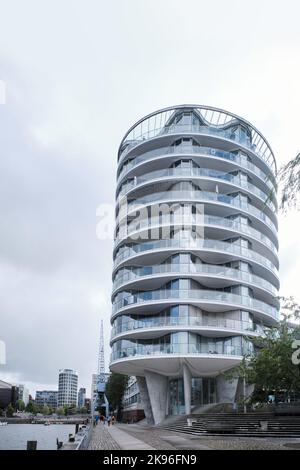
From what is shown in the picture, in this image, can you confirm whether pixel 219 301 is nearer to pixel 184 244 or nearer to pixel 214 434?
pixel 184 244

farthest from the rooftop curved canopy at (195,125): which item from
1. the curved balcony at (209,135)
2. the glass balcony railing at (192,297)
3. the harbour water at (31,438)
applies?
the harbour water at (31,438)

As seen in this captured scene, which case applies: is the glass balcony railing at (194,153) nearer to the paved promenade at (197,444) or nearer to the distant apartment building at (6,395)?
the paved promenade at (197,444)

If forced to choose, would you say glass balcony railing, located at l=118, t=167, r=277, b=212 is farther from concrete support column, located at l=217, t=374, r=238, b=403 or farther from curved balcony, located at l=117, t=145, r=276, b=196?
concrete support column, located at l=217, t=374, r=238, b=403

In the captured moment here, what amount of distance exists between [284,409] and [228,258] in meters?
16.4

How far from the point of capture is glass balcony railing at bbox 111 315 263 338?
4512 centimetres

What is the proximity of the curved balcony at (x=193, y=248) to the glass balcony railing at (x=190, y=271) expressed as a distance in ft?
4.83

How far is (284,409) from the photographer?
36.9m

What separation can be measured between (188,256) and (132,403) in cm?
4829

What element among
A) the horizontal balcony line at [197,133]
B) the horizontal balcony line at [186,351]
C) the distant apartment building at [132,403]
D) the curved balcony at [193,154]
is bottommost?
the distant apartment building at [132,403]

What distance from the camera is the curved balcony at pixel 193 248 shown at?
156 feet

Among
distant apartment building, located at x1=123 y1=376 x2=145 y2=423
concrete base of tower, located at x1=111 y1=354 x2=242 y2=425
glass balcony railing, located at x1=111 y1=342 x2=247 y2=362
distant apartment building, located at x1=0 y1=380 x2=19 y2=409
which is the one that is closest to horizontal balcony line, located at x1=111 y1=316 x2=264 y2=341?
glass balcony railing, located at x1=111 y1=342 x2=247 y2=362

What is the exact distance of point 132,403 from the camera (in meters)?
87.4

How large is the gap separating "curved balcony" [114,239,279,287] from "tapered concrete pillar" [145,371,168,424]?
11.5 meters
